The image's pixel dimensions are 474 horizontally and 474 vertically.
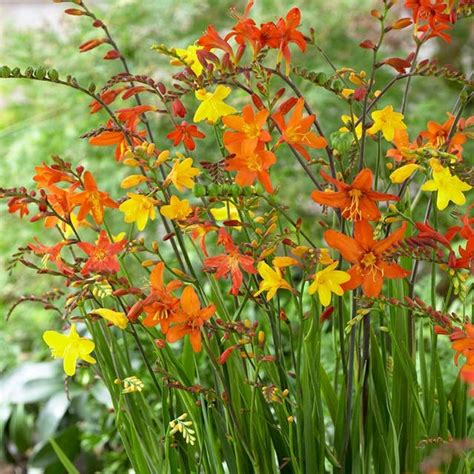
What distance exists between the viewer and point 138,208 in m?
A: 0.71

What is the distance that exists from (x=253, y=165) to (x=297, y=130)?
5cm

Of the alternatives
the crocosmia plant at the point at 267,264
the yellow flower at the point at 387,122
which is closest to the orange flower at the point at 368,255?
the crocosmia plant at the point at 267,264

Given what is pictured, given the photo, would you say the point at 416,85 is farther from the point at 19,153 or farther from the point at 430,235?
the point at 430,235

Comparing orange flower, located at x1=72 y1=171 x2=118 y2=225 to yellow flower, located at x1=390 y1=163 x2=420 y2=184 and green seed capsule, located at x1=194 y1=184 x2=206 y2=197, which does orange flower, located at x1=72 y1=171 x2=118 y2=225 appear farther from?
yellow flower, located at x1=390 y1=163 x2=420 y2=184

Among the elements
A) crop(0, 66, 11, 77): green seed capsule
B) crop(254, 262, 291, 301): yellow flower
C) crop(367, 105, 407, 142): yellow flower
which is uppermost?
crop(0, 66, 11, 77): green seed capsule

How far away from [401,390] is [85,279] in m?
0.30

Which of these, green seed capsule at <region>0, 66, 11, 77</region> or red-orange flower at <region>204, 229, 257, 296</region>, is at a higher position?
green seed capsule at <region>0, 66, 11, 77</region>

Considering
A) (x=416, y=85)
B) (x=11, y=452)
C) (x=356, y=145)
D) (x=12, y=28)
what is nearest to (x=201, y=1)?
(x=12, y=28)

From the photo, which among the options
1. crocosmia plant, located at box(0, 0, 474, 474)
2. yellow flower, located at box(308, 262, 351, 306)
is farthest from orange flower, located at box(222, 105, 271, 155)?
yellow flower, located at box(308, 262, 351, 306)

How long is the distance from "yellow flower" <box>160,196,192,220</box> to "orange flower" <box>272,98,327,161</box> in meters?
0.09

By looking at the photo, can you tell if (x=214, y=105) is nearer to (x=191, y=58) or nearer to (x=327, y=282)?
(x=191, y=58)

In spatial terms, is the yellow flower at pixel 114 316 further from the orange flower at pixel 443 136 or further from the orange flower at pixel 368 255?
the orange flower at pixel 443 136

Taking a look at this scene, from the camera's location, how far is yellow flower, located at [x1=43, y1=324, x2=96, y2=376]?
2.38 feet

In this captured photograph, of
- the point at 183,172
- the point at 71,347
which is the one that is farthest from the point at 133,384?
the point at 183,172
